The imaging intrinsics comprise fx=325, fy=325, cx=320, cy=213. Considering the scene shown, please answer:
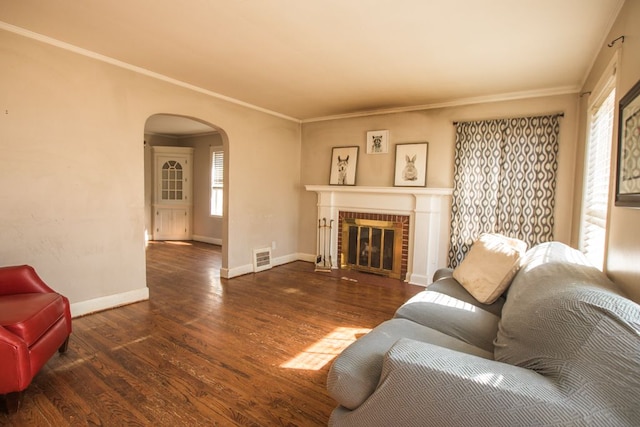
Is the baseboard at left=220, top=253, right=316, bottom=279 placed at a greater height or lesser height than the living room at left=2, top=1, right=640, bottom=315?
lesser

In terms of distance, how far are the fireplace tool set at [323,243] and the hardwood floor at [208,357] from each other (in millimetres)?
975

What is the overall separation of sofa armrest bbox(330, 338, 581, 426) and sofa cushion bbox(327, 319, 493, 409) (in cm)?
5

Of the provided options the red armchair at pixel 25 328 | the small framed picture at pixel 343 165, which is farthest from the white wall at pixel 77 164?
the small framed picture at pixel 343 165

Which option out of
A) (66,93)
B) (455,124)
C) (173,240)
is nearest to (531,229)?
(455,124)

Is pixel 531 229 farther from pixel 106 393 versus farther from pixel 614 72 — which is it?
pixel 106 393

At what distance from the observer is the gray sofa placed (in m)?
0.91

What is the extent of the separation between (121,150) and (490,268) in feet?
11.8

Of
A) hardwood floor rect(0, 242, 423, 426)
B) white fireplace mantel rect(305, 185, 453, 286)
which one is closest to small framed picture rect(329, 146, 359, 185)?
white fireplace mantel rect(305, 185, 453, 286)

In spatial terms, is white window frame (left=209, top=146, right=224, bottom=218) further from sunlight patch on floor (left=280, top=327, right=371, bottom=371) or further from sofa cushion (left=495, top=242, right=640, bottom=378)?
sofa cushion (left=495, top=242, right=640, bottom=378)

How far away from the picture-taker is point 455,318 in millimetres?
2000

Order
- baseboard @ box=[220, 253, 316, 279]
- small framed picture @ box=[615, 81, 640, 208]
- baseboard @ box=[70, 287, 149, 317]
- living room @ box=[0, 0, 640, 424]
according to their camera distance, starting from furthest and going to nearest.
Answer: baseboard @ box=[220, 253, 316, 279]
baseboard @ box=[70, 287, 149, 317]
living room @ box=[0, 0, 640, 424]
small framed picture @ box=[615, 81, 640, 208]

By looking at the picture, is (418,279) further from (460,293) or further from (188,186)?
(188,186)

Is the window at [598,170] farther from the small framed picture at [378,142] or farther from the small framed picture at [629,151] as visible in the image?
the small framed picture at [378,142]

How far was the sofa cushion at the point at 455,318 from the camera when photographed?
187 centimetres
